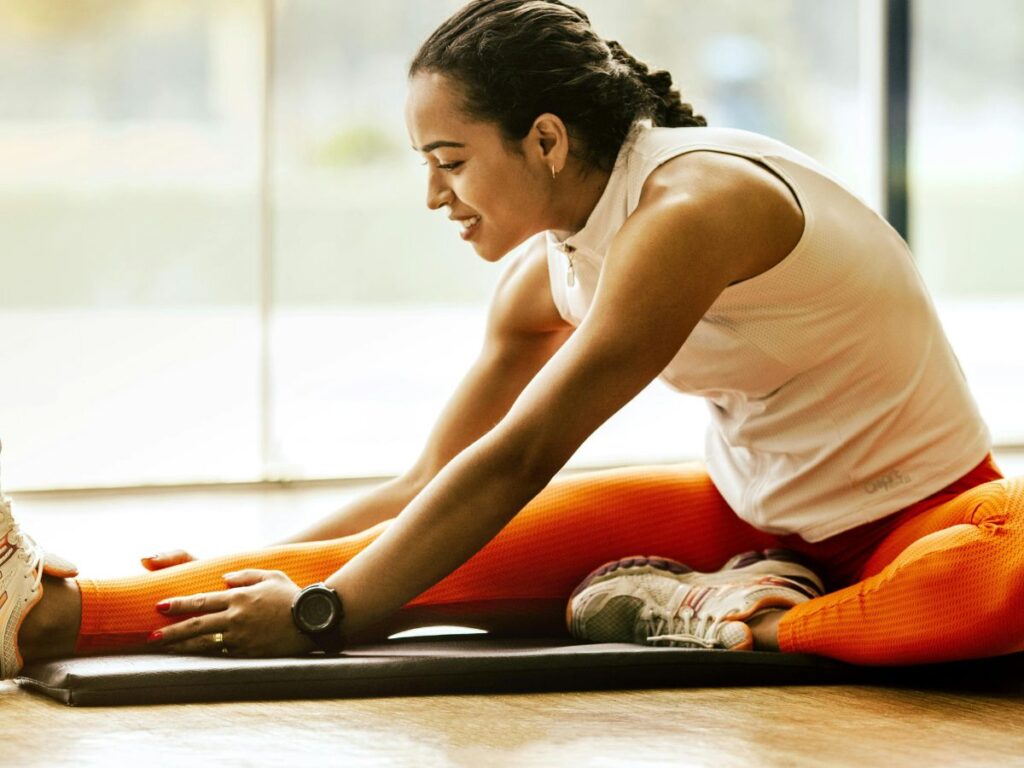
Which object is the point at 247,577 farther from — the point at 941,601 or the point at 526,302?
the point at 941,601

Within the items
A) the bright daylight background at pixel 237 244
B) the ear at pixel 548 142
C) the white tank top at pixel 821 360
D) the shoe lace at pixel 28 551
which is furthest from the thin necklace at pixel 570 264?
the bright daylight background at pixel 237 244

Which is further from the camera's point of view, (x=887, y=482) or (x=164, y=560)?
(x=164, y=560)

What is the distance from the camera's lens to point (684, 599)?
169cm

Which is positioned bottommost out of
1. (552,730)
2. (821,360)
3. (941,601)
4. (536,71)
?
(552,730)

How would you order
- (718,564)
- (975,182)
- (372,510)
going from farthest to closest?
(975,182), (372,510), (718,564)

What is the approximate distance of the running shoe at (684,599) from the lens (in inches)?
64.6

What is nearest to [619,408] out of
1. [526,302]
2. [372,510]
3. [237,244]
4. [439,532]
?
[439,532]

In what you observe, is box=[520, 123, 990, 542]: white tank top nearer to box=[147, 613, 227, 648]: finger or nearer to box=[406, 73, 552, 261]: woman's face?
box=[406, 73, 552, 261]: woman's face

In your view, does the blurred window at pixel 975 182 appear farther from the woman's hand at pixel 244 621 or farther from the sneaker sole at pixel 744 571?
the woman's hand at pixel 244 621

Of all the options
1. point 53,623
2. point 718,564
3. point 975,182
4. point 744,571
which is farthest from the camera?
point 975,182

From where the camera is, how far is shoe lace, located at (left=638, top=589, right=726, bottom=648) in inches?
64.4

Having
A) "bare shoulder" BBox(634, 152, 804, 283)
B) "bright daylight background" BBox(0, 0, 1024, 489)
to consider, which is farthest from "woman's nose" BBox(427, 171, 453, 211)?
"bright daylight background" BBox(0, 0, 1024, 489)

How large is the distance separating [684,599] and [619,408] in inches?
12.3

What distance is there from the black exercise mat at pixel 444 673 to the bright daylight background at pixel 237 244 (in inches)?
95.6
